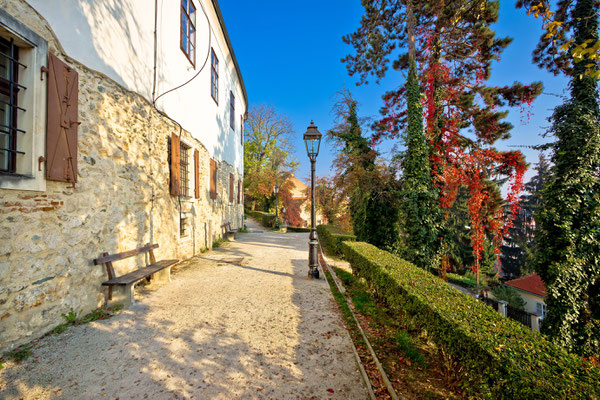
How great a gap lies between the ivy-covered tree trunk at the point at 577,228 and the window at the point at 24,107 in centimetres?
1181

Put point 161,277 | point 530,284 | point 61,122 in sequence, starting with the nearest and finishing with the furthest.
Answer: point 61,122
point 161,277
point 530,284

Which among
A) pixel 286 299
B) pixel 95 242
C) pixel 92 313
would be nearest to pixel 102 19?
pixel 95 242

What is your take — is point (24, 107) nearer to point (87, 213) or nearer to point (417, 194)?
point (87, 213)

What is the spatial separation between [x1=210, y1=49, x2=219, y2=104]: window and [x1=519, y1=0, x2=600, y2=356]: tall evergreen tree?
475 inches

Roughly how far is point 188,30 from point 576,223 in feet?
44.6

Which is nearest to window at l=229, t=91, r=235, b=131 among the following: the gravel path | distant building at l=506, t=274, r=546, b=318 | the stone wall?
the stone wall

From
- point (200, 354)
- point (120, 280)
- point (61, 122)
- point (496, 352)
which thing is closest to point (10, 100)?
point (61, 122)

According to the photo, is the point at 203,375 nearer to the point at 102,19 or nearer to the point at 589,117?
the point at 102,19

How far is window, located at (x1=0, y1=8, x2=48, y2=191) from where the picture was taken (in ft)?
9.64

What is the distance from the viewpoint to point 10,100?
9.56ft

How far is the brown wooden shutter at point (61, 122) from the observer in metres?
3.19

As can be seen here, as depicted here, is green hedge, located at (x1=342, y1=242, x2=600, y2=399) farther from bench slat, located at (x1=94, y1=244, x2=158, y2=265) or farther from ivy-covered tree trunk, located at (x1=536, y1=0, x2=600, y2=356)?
ivy-covered tree trunk, located at (x1=536, y1=0, x2=600, y2=356)

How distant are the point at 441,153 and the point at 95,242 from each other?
11.8 meters

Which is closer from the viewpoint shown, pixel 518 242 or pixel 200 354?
pixel 200 354
